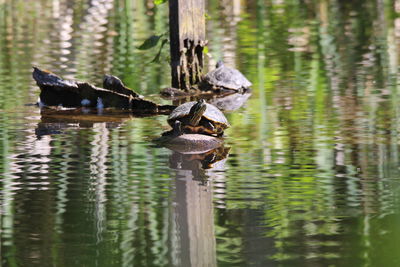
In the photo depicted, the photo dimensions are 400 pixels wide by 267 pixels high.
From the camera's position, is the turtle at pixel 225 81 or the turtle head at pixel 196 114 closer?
the turtle head at pixel 196 114

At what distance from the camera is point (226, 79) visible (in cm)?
830

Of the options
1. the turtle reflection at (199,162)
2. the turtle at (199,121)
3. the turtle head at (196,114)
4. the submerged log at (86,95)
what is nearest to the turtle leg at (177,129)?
the turtle at (199,121)

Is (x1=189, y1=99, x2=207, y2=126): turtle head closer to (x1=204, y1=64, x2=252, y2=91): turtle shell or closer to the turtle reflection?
the turtle reflection

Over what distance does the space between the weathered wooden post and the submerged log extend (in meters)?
0.85

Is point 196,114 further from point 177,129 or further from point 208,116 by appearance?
point 177,129

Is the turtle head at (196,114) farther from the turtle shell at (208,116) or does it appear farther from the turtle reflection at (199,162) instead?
the turtle reflection at (199,162)

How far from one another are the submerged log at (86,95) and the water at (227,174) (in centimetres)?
26

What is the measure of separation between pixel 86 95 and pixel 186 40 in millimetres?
1187

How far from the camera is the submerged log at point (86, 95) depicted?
7.30m

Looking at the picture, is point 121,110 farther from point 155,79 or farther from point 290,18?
point 290,18

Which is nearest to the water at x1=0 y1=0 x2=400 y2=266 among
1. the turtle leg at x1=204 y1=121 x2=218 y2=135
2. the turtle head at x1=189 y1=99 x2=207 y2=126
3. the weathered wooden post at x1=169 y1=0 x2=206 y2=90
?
the turtle leg at x1=204 y1=121 x2=218 y2=135

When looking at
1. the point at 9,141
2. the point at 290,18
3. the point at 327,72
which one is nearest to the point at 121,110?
the point at 9,141

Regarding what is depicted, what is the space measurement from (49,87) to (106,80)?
45 centimetres

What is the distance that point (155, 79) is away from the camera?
29.7 feet
